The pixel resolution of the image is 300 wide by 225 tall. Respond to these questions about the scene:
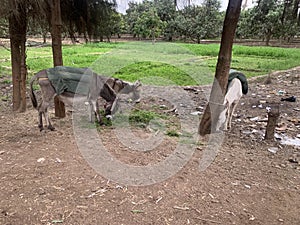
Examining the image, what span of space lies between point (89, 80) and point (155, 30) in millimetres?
22360

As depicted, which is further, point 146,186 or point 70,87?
point 70,87

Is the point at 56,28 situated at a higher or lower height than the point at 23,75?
higher

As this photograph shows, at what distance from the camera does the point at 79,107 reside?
485 centimetres

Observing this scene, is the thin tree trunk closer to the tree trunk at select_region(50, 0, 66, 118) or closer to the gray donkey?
the tree trunk at select_region(50, 0, 66, 118)

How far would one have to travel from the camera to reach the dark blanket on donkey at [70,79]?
3449 millimetres

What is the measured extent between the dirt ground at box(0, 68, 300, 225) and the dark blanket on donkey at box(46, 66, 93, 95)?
596 millimetres

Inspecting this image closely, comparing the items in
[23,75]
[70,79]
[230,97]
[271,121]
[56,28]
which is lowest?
[271,121]

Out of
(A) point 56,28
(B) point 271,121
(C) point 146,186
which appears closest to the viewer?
(C) point 146,186

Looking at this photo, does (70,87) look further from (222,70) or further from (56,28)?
(222,70)

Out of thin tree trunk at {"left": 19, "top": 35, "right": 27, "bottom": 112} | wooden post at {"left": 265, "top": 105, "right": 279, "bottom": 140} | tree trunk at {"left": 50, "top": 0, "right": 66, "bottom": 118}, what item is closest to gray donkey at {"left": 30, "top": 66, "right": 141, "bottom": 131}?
tree trunk at {"left": 50, "top": 0, "right": 66, "bottom": 118}

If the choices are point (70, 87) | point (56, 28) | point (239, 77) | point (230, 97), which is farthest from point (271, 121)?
point (56, 28)

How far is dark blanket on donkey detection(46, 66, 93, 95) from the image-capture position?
345 cm

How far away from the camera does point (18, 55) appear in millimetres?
4375

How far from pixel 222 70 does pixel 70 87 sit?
1.98m
